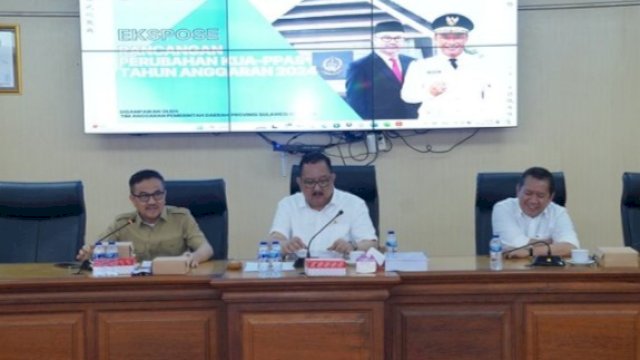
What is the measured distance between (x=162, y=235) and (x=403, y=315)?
1212mm

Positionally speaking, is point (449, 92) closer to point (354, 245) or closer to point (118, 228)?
point (354, 245)

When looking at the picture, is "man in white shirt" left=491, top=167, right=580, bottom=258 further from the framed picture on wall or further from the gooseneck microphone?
the framed picture on wall

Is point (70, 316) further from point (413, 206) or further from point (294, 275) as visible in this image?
point (413, 206)

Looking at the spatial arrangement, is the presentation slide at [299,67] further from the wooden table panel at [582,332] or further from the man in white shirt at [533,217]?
the wooden table panel at [582,332]

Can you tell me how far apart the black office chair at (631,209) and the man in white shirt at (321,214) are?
1.18m

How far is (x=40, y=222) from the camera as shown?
3.34 meters

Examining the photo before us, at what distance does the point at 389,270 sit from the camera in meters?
2.51

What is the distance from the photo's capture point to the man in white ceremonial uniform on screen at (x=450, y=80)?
429 centimetres

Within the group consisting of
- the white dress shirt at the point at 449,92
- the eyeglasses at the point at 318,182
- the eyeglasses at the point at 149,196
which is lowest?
the eyeglasses at the point at 149,196

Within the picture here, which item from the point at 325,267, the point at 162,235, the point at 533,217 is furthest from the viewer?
the point at 533,217

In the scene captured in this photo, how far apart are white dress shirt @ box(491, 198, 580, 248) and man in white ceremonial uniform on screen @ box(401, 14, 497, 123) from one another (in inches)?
42.3

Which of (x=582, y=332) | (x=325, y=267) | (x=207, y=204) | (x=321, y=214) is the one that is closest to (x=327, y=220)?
(x=321, y=214)

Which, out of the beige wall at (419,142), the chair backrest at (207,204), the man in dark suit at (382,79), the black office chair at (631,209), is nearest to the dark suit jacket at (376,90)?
the man in dark suit at (382,79)

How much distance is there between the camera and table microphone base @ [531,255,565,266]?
2.64 meters
